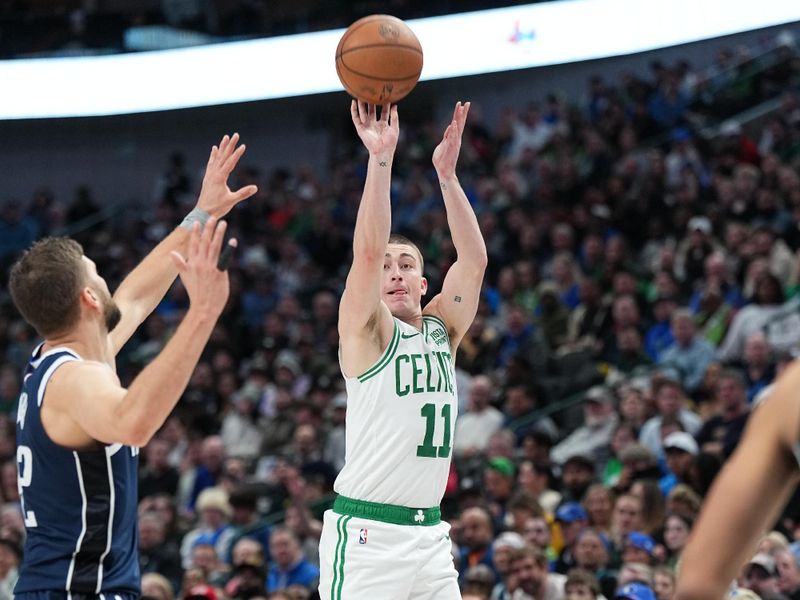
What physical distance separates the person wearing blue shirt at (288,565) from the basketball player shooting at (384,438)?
13.5 ft

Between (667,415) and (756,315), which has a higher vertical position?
(756,315)

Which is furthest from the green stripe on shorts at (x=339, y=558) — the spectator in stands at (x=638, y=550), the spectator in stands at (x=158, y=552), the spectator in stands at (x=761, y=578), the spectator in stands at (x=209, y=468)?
the spectator in stands at (x=209, y=468)

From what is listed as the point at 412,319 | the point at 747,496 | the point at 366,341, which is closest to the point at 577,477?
the point at 412,319

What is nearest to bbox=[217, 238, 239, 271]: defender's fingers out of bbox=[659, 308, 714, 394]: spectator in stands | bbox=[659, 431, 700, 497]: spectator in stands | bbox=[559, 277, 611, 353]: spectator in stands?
bbox=[659, 431, 700, 497]: spectator in stands

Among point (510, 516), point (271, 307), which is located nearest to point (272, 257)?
point (271, 307)

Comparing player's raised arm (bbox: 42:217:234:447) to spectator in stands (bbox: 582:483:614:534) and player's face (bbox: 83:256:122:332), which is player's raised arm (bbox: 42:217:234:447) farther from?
spectator in stands (bbox: 582:483:614:534)

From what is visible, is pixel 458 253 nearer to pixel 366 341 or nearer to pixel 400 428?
pixel 366 341

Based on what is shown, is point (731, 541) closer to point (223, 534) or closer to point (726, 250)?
point (223, 534)

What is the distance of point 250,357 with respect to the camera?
622 inches

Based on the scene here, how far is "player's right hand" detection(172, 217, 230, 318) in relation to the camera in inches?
136

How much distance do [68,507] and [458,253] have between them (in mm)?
2419

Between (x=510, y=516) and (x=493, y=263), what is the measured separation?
639cm

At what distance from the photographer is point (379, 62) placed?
237 inches

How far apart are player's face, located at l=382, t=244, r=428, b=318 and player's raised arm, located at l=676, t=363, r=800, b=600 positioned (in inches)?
151
